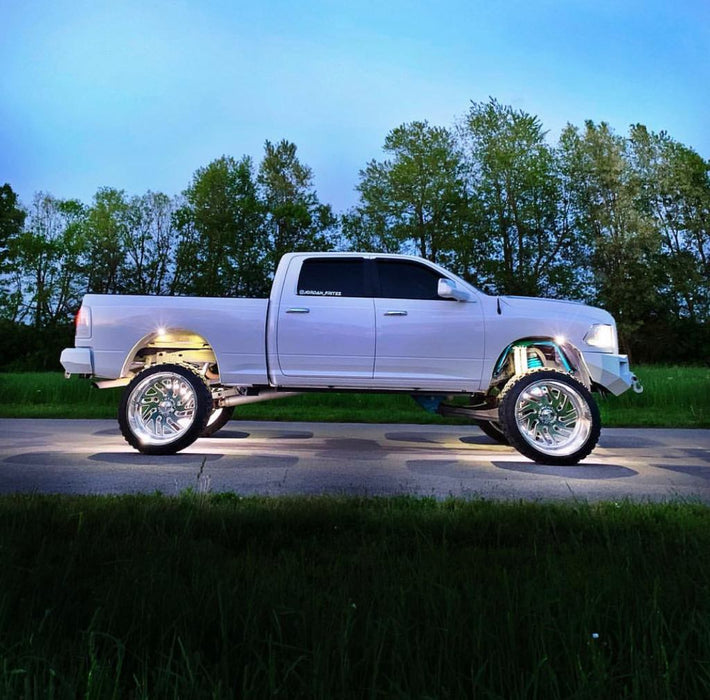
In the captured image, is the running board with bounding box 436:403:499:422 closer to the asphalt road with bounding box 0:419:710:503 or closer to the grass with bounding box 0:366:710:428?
the asphalt road with bounding box 0:419:710:503

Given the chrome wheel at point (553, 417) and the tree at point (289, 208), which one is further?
the tree at point (289, 208)

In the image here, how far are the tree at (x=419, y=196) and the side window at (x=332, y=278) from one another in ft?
116

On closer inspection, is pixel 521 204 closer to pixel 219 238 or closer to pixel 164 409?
pixel 219 238

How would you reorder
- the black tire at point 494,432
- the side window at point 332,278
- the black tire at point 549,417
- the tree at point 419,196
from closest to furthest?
the black tire at point 549,417, the side window at point 332,278, the black tire at point 494,432, the tree at point 419,196

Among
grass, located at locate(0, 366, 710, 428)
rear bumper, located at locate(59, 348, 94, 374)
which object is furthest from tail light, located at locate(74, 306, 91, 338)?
grass, located at locate(0, 366, 710, 428)

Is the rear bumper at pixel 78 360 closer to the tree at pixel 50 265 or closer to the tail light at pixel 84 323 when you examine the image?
the tail light at pixel 84 323

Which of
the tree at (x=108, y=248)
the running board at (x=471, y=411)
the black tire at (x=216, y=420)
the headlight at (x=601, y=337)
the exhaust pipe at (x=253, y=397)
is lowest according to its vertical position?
the black tire at (x=216, y=420)

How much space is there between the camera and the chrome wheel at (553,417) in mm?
7836

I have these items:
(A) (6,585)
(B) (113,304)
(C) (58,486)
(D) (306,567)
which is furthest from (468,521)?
(B) (113,304)

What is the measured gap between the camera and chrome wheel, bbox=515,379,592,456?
309 inches

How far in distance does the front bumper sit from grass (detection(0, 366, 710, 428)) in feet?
16.5

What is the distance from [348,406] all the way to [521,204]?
3336 centimetres

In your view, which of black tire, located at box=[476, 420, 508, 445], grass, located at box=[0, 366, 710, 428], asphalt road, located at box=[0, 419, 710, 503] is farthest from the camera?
grass, located at box=[0, 366, 710, 428]

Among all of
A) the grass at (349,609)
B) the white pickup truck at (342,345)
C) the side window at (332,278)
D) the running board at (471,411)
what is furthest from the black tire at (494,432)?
the grass at (349,609)
